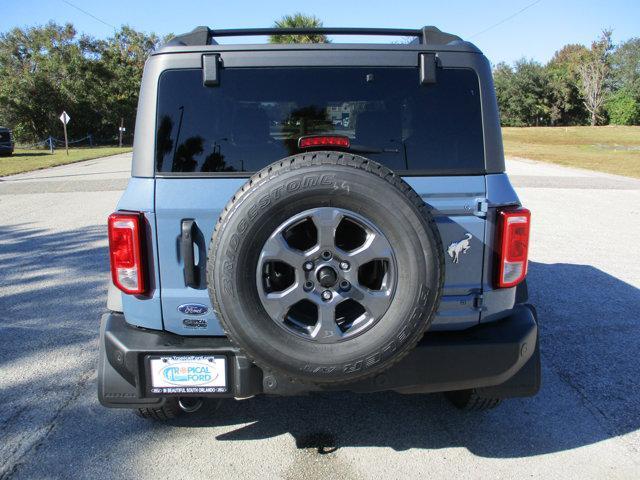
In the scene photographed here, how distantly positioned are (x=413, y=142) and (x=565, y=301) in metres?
3.36

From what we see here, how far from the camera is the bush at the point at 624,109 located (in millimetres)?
59219

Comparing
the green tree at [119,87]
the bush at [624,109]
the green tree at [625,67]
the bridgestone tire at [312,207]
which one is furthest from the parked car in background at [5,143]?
the green tree at [625,67]

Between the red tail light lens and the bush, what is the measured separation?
67522 millimetres

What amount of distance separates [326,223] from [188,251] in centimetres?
66

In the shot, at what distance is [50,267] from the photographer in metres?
6.31

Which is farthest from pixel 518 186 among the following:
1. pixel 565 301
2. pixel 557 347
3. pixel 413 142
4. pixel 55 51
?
pixel 55 51

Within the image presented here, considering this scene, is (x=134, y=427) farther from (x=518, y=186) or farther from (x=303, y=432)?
(x=518, y=186)

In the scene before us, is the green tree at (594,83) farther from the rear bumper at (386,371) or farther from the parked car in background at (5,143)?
the rear bumper at (386,371)

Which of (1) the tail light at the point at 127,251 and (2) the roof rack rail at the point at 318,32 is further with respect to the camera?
(2) the roof rack rail at the point at 318,32

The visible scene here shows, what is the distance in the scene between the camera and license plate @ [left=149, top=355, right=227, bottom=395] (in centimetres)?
238

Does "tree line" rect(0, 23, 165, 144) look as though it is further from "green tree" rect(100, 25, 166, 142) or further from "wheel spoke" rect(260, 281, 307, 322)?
"wheel spoke" rect(260, 281, 307, 322)

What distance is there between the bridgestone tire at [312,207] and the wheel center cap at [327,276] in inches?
9.9

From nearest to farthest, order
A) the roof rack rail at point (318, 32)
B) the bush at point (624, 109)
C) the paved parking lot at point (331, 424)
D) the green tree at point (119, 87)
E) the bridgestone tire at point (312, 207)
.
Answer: the bridgestone tire at point (312, 207) → the paved parking lot at point (331, 424) → the roof rack rail at point (318, 32) → the green tree at point (119, 87) → the bush at point (624, 109)

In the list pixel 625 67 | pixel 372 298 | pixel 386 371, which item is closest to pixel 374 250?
pixel 372 298
